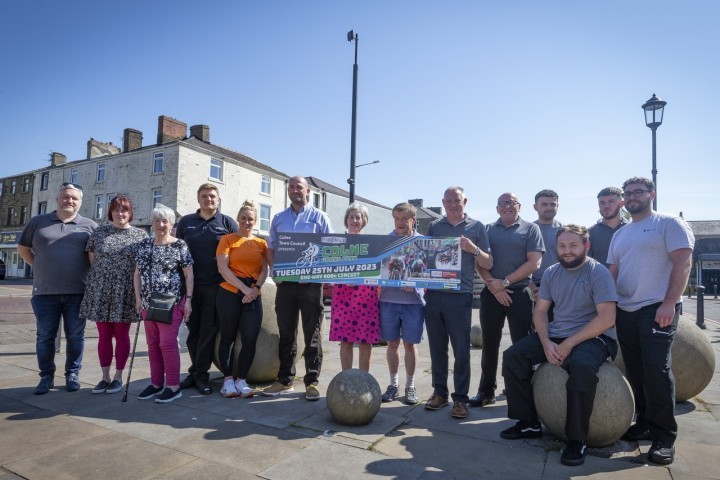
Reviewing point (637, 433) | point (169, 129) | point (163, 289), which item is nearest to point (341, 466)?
point (637, 433)

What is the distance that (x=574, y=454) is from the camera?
3500 millimetres

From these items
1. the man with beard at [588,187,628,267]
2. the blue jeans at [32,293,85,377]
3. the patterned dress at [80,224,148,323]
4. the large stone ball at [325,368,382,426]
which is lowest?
the large stone ball at [325,368,382,426]

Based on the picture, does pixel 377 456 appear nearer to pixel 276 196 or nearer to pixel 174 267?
pixel 174 267

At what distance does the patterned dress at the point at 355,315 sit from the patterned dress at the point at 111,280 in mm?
2349

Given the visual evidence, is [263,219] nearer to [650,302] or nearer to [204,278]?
[204,278]

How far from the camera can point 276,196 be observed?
1470 inches

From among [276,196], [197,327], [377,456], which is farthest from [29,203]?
[377,456]

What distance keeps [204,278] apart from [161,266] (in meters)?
0.50

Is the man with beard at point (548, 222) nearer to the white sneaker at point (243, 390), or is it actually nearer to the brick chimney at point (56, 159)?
the white sneaker at point (243, 390)

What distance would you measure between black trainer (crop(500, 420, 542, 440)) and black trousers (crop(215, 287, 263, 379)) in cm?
284

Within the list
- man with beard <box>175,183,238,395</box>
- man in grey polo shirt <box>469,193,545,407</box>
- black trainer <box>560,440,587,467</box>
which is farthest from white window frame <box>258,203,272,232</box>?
black trainer <box>560,440,587,467</box>

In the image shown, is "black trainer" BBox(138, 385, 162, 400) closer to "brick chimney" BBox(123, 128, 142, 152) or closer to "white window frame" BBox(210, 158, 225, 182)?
"white window frame" BBox(210, 158, 225, 182)

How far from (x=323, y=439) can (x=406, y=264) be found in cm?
203

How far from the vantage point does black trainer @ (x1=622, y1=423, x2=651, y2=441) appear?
4055 mm
